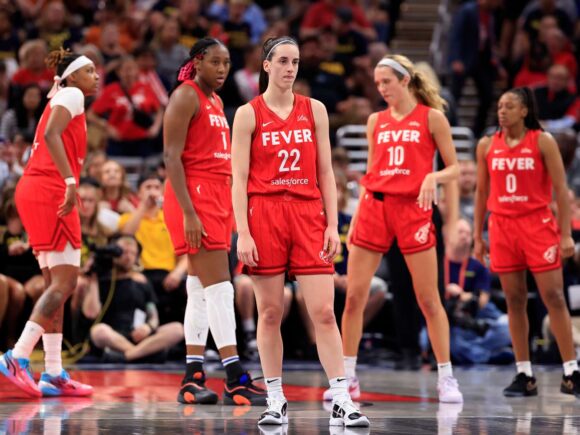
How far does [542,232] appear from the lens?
7.78 metres

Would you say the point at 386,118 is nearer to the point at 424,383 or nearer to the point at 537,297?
the point at 424,383

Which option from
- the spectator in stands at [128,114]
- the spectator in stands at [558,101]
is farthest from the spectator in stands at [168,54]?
the spectator in stands at [558,101]

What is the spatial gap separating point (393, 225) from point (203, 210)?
1299 mm

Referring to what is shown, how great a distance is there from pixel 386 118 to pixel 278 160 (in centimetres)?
181

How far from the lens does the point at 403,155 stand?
24.2 feet

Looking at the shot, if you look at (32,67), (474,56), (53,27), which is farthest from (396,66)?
(474,56)

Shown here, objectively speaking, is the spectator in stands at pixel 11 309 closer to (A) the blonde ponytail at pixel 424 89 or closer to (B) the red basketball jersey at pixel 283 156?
(A) the blonde ponytail at pixel 424 89

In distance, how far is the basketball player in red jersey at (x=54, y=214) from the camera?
7020 millimetres

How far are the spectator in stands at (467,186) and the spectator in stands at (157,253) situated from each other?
3.00 metres

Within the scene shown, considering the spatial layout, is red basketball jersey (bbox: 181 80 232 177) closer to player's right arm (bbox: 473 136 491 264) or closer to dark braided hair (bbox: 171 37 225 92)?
dark braided hair (bbox: 171 37 225 92)

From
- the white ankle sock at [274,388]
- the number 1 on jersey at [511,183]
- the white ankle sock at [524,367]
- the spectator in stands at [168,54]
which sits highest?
the spectator in stands at [168,54]

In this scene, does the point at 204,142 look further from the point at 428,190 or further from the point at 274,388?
the point at 274,388

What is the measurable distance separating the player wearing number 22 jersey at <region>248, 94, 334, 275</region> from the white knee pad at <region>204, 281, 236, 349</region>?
91cm

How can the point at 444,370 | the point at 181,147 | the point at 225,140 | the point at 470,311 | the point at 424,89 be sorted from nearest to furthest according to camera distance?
the point at 181,147, the point at 225,140, the point at 444,370, the point at 424,89, the point at 470,311
